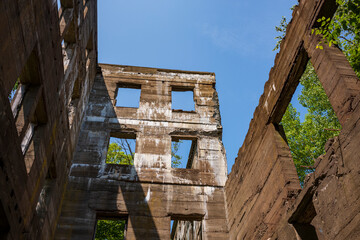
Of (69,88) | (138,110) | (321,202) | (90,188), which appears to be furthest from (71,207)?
(321,202)

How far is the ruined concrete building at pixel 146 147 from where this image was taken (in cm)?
549

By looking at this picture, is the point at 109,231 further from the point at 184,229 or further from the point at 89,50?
the point at 89,50

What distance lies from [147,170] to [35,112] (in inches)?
206

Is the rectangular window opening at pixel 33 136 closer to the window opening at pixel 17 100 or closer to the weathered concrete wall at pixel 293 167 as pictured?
→ the window opening at pixel 17 100

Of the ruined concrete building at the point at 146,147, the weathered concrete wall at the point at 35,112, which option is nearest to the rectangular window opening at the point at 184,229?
the ruined concrete building at the point at 146,147

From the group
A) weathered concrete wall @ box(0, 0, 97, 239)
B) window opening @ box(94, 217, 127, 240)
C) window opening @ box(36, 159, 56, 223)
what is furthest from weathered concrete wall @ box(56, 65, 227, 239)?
window opening @ box(94, 217, 127, 240)

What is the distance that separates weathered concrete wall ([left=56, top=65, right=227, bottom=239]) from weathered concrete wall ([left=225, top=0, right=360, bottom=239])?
1.67m

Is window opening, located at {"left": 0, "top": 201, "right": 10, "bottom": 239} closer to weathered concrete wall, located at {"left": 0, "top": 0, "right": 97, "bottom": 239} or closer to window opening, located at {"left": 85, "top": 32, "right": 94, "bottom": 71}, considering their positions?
weathered concrete wall, located at {"left": 0, "top": 0, "right": 97, "bottom": 239}

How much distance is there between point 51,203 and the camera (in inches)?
363

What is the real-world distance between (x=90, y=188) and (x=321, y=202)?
806 centimetres

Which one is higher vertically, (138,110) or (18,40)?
(138,110)

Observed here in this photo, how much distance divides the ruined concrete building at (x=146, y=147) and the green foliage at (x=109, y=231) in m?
4.63

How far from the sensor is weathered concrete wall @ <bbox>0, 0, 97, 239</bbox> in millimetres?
5672

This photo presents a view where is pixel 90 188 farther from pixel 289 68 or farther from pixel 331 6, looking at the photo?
pixel 331 6
